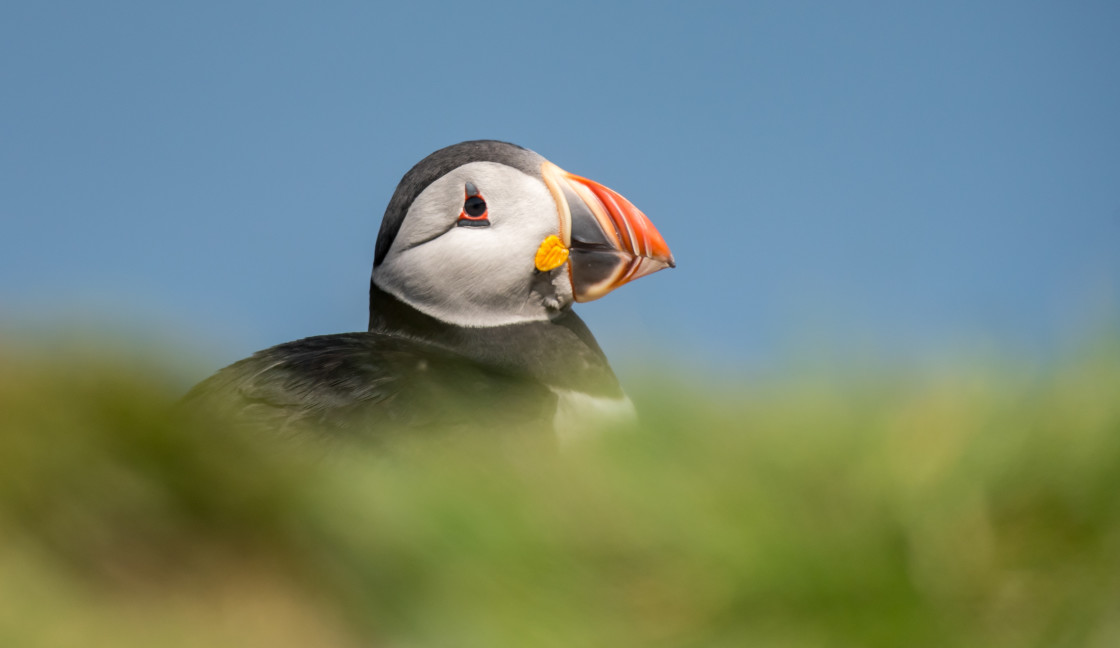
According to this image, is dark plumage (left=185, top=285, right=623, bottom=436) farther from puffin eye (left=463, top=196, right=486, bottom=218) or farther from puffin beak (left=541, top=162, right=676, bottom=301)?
puffin eye (left=463, top=196, right=486, bottom=218)

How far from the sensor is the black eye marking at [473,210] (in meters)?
3.28

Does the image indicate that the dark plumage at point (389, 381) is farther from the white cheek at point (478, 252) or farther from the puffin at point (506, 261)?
the white cheek at point (478, 252)

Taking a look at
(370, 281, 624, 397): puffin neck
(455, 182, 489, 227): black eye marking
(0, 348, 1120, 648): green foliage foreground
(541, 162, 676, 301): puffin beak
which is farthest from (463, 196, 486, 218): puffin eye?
(0, 348, 1120, 648): green foliage foreground

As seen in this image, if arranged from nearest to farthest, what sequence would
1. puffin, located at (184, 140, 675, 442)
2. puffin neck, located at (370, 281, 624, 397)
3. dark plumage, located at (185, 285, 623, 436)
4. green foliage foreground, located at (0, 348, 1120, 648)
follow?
green foliage foreground, located at (0, 348, 1120, 648), dark plumage, located at (185, 285, 623, 436), puffin neck, located at (370, 281, 624, 397), puffin, located at (184, 140, 675, 442)

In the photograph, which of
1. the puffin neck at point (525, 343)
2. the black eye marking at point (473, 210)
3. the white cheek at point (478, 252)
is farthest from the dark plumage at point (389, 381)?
the black eye marking at point (473, 210)

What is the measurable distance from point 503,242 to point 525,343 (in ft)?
1.31

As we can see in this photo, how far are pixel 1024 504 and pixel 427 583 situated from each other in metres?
0.44

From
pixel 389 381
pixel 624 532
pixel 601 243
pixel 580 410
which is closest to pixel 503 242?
pixel 601 243

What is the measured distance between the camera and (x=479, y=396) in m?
1.98

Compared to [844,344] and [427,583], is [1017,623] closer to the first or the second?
[844,344]

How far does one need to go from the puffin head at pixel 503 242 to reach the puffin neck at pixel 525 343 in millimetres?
48

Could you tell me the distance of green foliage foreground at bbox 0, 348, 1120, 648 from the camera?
679mm

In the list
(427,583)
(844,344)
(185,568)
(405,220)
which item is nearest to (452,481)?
(427,583)

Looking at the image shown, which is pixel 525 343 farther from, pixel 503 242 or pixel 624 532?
pixel 624 532
